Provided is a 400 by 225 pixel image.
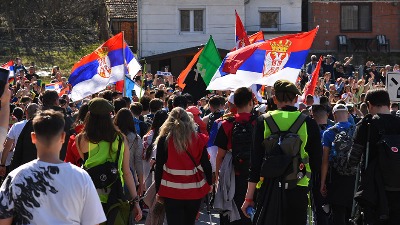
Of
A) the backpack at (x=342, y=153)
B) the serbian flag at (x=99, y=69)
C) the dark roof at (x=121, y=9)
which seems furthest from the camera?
the dark roof at (x=121, y=9)

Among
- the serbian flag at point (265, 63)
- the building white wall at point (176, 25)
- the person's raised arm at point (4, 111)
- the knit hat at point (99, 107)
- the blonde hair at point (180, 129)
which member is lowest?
the blonde hair at point (180, 129)

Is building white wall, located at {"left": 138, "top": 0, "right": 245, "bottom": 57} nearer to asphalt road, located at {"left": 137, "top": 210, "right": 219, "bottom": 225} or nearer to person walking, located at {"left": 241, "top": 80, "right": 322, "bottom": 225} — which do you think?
asphalt road, located at {"left": 137, "top": 210, "right": 219, "bottom": 225}

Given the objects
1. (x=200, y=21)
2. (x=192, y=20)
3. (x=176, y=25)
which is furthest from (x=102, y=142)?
(x=200, y=21)

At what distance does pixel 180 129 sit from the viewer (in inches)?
361

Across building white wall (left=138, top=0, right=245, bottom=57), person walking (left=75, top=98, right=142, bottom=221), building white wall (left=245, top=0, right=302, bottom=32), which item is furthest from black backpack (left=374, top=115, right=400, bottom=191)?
building white wall (left=245, top=0, right=302, bottom=32)

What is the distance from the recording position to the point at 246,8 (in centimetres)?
4147

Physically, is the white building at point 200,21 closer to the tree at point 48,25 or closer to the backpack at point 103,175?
the tree at point 48,25

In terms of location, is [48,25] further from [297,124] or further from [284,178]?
[284,178]

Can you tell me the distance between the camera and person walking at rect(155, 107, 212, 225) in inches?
364

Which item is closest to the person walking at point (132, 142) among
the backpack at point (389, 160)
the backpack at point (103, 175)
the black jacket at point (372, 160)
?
the backpack at point (103, 175)

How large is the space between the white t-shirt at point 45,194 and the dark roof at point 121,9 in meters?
38.7

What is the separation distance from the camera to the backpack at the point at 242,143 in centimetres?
936

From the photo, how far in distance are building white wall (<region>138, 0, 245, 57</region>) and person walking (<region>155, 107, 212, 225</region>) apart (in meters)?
31.3

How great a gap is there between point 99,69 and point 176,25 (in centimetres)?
2522
